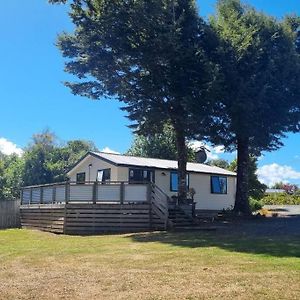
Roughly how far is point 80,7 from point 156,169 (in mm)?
11297

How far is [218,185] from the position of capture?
32969 millimetres

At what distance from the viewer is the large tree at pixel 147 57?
21.5 meters

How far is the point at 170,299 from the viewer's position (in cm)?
691

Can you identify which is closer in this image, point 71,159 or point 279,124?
point 279,124

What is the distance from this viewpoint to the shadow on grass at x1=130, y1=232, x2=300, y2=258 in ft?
38.4

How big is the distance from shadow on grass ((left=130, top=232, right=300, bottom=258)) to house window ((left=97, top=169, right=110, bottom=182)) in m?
11.6

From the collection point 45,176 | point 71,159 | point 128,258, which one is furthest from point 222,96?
point 71,159

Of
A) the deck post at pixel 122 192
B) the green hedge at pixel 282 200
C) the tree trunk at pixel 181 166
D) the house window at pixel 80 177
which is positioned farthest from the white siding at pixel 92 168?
the green hedge at pixel 282 200

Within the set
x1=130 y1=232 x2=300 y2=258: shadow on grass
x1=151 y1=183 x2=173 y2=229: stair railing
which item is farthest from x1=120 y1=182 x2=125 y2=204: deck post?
x1=130 y1=232 x2=300 y2=258: shadow on grass

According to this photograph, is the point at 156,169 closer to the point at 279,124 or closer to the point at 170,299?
the point at 279,124

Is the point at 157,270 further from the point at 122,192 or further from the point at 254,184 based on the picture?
the point at 254,184

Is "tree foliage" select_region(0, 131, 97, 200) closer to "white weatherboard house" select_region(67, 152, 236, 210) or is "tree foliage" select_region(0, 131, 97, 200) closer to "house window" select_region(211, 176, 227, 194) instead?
"white weatherboard house" select_region(67, 152, 236, 210)

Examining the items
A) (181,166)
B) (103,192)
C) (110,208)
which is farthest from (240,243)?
(181,166)

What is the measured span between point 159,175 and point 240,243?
1586 centimetres
